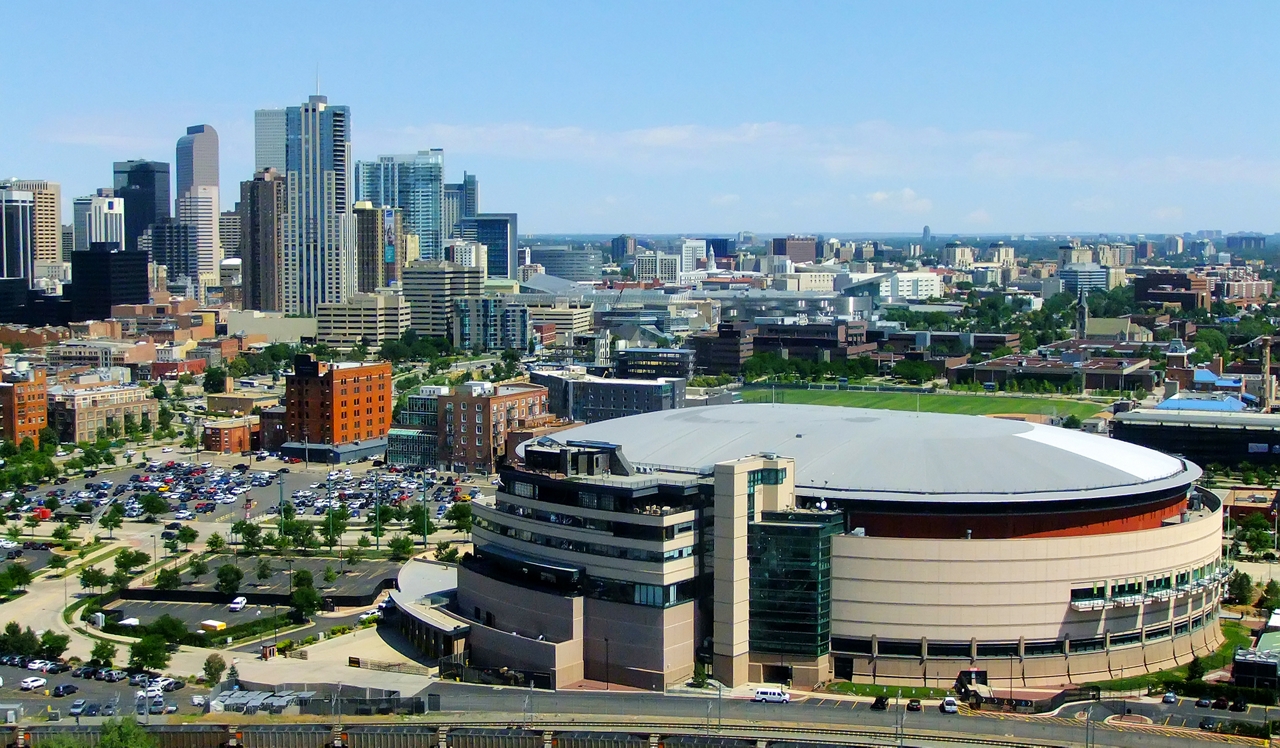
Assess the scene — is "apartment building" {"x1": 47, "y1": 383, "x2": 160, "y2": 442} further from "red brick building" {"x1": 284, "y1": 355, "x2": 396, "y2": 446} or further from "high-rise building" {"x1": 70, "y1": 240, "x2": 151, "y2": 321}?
"high-rise building" {"x1": 70, "y1": 240, "x2": 151, "y2": 321}

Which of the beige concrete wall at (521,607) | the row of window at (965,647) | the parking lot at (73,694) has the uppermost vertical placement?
the beige concrete wall at (521,607)

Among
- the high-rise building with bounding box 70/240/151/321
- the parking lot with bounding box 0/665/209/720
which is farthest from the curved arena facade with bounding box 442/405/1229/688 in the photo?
the high-rise building with bounding box 70/240/151/321

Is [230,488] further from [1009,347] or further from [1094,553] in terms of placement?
[1009,347]

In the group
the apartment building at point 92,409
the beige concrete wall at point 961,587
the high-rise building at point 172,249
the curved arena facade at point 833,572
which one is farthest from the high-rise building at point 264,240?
the beige concrete wall at point 961,587

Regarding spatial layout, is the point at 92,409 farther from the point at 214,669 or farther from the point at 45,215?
the point at 45,215

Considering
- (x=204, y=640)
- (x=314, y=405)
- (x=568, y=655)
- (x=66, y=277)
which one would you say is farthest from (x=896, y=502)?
(x=66, y=277)

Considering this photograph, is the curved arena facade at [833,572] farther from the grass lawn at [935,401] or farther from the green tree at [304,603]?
the grass lawn at [935,401]

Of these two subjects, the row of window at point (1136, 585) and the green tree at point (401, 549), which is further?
the green tree at point (401, 549)
